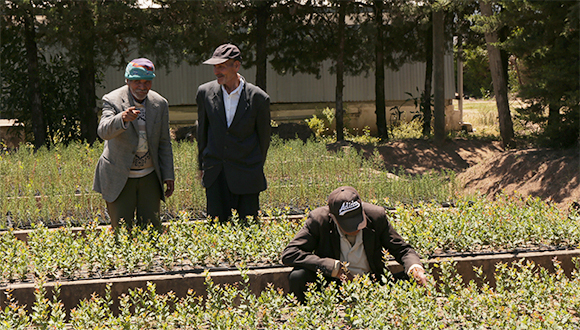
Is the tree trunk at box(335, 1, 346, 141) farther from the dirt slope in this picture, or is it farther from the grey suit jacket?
the grey suit jacket

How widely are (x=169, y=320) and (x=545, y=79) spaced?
9390 millimetres

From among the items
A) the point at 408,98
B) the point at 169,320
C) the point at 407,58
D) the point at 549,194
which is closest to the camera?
the point at 169,320

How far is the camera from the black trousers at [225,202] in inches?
226

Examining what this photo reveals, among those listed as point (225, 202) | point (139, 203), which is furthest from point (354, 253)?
point (139, 203)

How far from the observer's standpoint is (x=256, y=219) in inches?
238

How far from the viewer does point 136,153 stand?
546 centimetres

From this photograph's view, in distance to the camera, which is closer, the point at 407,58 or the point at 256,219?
the point at 256,219

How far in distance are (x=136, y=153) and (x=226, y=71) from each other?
41.4 inches

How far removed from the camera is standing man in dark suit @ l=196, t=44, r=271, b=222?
18.4 ft

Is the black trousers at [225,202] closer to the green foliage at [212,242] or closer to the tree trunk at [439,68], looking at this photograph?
the green foliage at [212,242]

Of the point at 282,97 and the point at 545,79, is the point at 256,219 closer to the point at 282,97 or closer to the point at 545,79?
the point at 545,79

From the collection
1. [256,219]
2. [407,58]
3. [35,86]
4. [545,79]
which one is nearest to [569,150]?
[545,79]

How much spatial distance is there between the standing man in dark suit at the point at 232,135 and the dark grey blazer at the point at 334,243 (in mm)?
1130

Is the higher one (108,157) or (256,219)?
(108,157)
